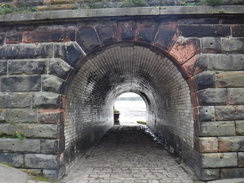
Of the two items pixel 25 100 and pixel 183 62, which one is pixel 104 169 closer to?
pixel 25 100

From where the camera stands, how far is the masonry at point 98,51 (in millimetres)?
4496

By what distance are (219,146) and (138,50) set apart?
3397 mm

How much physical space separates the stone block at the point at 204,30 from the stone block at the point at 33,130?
152 inches

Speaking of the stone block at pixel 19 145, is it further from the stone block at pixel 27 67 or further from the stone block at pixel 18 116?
the stone block at pixel 27 67

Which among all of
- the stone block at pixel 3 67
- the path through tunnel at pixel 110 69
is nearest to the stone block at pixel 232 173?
the path through tunnel at pixel 110 69

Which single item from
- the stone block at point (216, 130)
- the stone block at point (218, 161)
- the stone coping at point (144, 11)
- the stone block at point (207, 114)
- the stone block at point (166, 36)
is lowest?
the stone block at point (218, 161)

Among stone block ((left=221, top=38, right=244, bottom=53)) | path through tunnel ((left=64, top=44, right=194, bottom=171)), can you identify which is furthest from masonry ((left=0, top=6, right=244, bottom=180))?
path through tunnel ((left=64, top=44, right=194, bottom=171))

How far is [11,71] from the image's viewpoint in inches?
195

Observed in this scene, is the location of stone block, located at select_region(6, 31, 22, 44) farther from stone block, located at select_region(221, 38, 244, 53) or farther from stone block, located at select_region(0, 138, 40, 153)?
stone block, located at select_region(221, 38, 244, 53)

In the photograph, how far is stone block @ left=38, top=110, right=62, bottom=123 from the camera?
4.69 m

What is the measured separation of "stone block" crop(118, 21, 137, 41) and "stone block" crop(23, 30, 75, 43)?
120cm

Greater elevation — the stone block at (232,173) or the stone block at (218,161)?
the stone block at (218,161)

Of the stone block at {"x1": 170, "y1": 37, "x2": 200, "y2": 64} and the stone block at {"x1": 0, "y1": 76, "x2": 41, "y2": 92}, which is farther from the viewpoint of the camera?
the stone block at {"x1": 0, "y1": 76, "x2": 41, "y2": 92}

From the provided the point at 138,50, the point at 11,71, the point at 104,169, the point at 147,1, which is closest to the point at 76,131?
the point at 104,169
